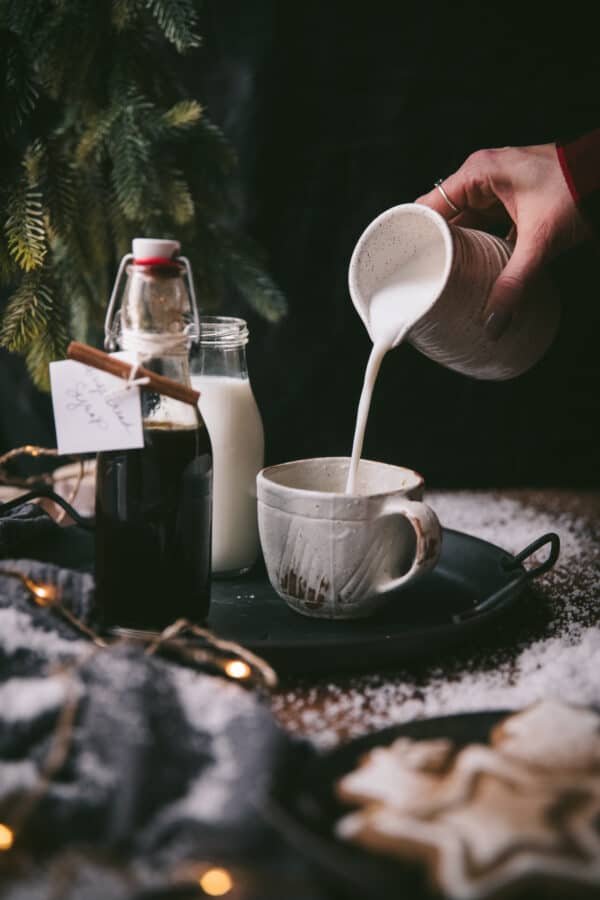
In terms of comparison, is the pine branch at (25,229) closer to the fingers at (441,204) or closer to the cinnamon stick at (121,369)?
the cinnamon stick at (121,369)

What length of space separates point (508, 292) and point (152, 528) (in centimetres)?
43

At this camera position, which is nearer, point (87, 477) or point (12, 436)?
point (87, 477)

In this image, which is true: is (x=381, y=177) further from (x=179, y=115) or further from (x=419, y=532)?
(x=419, y=532)

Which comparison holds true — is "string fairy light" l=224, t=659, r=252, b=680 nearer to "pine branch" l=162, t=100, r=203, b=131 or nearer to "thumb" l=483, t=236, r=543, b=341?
"thumb" l=483, t=236, r=543, b=341

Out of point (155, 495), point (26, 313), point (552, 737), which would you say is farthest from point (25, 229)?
point (552, 737)

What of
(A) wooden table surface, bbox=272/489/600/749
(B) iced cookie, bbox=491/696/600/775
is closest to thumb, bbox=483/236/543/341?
→ (A) wooden table surface, bbox=272/489/600/749

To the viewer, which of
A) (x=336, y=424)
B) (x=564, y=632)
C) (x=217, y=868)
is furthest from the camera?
(x=336, y=424)

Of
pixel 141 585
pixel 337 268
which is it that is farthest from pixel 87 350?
pixel 337 268

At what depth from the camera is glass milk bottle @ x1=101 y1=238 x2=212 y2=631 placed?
74cm

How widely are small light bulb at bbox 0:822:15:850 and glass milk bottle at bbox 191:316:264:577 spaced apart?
475 millimetres

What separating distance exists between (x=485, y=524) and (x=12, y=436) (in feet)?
3.26

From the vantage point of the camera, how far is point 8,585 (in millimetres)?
744

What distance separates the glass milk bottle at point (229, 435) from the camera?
3.12ft

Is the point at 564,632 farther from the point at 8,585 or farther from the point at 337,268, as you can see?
the point at 337,268
